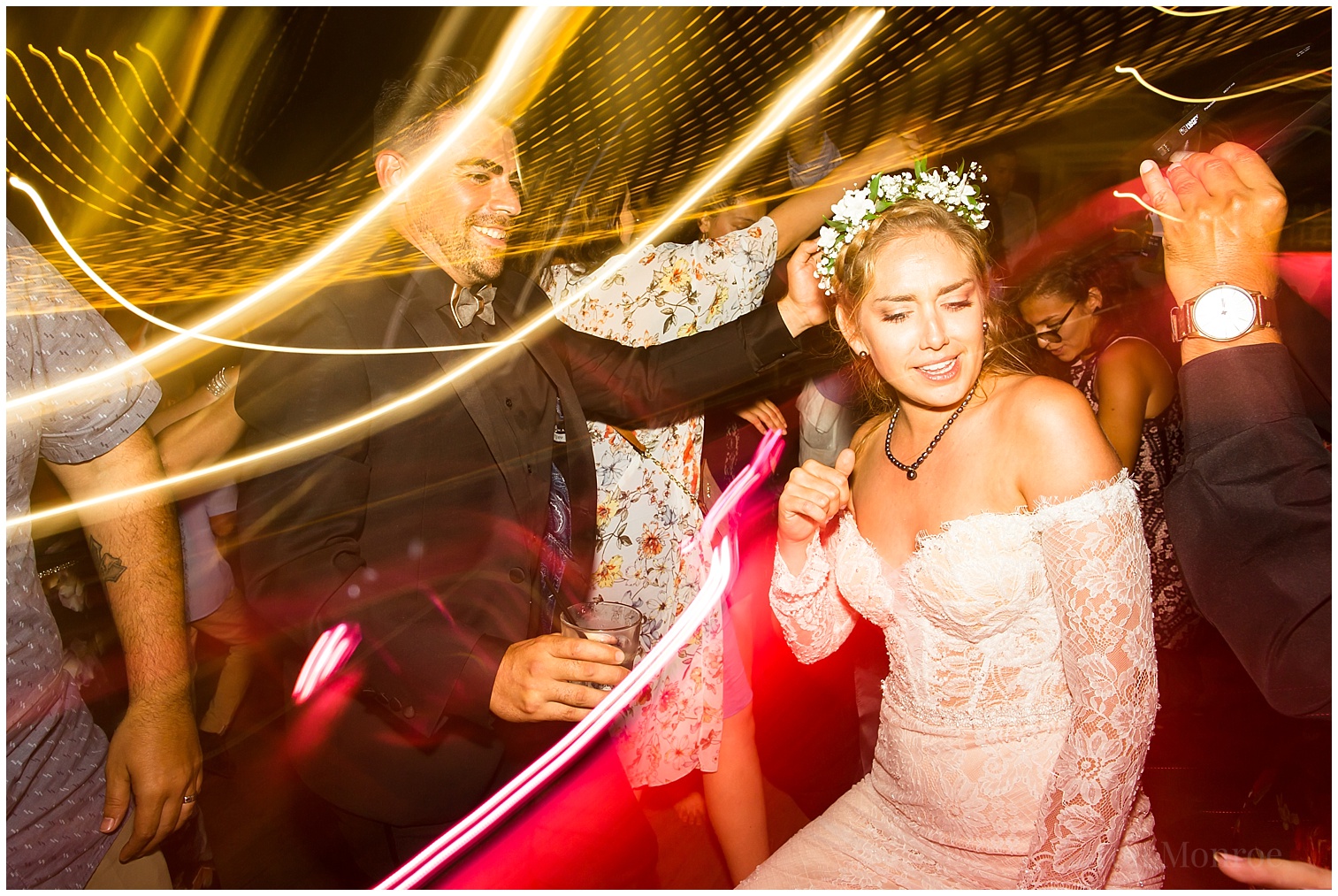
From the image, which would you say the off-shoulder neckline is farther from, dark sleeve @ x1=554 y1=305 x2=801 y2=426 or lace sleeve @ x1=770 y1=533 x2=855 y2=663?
dark sleeve @ x1=554 y1=305 x2=801 y2=426

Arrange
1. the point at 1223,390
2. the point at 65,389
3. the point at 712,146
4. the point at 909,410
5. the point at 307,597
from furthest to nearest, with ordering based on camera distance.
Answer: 1. the point at 712,146
2. the point at 909,410
3. the point at 307,597
4. the point at 65,389
5. the point at 1223,390

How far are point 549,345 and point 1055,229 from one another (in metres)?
3.41

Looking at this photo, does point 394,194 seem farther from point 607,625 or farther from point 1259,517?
point 1259,517

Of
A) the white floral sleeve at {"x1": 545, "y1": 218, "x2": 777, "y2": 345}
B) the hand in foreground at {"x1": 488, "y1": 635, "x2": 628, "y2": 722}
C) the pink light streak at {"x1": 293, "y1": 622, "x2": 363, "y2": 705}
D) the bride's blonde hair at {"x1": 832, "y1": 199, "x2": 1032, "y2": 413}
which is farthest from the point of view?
the white floral sleeve at {"x1": 545, "y1": 218, "x2": 777, "y2": 345}

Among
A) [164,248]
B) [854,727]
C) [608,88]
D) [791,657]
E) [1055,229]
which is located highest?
[608,88]

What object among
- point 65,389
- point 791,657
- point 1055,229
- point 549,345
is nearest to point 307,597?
point 65,389

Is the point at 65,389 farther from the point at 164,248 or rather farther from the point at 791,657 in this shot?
the point at 791,657

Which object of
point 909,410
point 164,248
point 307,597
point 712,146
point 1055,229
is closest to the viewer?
point 307,597

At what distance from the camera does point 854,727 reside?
3.62 meters

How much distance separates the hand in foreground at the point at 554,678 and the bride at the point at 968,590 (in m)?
0.64

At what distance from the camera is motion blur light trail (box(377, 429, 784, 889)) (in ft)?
6.31

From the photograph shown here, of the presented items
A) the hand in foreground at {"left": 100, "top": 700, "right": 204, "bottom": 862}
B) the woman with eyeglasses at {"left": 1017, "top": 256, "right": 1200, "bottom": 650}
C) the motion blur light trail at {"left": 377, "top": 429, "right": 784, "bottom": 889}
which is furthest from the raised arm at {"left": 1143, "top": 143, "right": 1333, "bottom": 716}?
the hand in foreground at {"left": 100, "top": 700, "right": 204, "bottom": 862}

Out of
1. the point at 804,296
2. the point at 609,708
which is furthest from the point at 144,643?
the point at 804,296

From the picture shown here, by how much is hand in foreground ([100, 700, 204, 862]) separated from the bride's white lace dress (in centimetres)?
143
